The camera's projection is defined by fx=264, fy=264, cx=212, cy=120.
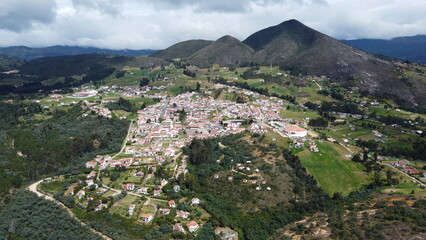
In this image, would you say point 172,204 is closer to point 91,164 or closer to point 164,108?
point 91,164

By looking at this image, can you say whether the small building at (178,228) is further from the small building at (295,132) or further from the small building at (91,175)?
the small building at (295,132)

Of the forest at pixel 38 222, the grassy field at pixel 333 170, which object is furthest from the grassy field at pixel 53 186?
the grassy field at pixel 333 170

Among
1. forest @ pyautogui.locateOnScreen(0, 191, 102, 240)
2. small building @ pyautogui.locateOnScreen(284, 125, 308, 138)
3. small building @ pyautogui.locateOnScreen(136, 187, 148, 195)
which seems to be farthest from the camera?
small building @ pyautogui.locateOnScreen(284, 125, 308, 138)

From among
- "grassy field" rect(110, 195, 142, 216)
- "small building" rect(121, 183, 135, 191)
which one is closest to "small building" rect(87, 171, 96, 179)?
"small building" rect(121, 183, 135, 191)

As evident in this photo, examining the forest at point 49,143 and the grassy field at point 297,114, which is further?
the grassy field at point 297,114

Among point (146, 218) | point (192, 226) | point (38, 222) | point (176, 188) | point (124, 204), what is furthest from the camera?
point (176, 188)

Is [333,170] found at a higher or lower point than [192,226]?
higher

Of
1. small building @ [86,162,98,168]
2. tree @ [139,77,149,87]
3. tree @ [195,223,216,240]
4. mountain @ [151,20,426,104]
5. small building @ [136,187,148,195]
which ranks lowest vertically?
tree @ [195,223,216,240]

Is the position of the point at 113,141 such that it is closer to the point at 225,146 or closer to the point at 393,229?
the point at 225,146

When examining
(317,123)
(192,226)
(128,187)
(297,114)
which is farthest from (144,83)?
(192,226)

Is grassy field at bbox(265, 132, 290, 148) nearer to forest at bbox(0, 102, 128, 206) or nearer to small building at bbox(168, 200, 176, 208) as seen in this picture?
small building at bbox(168, 200, 176, 208)
